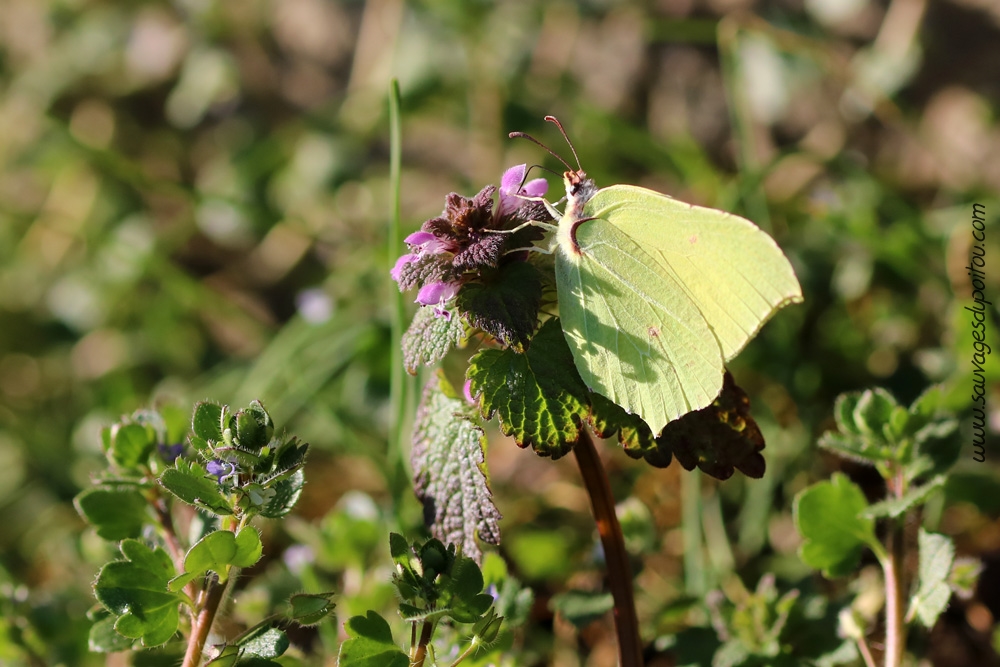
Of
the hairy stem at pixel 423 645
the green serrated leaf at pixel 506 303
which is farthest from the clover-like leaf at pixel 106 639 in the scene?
the green serrated leaf at pixel 506 303

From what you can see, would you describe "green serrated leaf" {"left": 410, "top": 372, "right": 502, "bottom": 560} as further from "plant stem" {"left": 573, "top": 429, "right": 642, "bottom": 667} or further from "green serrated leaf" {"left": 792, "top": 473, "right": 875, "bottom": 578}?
"green serrated leaf" {"left": 792, "top": 473, "right": 875, "bottom": 578}

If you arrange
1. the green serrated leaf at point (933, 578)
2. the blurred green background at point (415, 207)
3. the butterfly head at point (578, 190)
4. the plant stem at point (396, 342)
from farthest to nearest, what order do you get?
the blurred green background at point (415, 207) → the plant stem at point (396, 342) → the butterfly head at point (578, 190) → the green serrated leaf at point (933, 578)

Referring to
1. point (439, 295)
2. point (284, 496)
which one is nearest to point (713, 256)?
point (439, 295)

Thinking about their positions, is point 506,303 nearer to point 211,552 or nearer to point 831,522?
point 211,552

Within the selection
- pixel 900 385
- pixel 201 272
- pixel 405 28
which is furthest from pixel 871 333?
pixel 201 272

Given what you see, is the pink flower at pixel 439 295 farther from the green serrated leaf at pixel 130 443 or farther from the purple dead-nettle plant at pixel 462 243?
the green serrated leaf at pixel 130 443

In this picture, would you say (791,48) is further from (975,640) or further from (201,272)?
(201,272)
